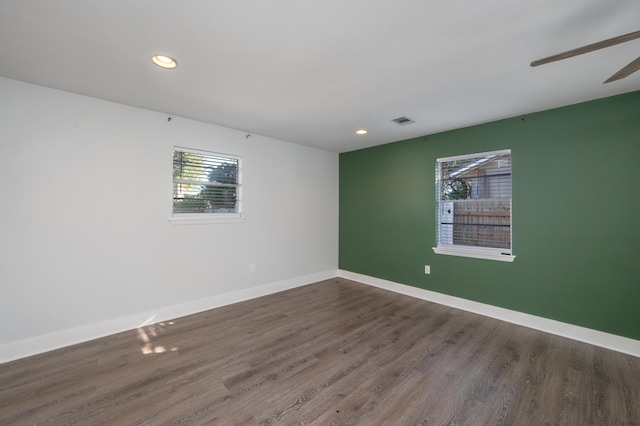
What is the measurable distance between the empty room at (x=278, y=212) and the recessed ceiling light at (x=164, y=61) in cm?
2

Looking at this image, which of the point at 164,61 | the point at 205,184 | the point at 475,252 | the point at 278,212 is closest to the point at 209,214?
the point at 205,184

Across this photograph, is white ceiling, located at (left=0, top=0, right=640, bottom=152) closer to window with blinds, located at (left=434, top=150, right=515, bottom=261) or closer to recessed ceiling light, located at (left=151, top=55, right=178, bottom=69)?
recessed ceiling light, located at (left=151, top=55, right=178, bottom=69)

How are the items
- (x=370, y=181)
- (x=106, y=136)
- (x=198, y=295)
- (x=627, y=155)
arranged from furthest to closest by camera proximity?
(x=370, y=181) < (x=198, y=295) < (x=106, y=136) < (x=627, y=155)

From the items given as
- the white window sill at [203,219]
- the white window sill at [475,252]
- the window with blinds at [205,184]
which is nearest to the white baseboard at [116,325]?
the white window sill at [203,219]

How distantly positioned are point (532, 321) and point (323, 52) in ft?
11.9

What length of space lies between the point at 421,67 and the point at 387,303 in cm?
301

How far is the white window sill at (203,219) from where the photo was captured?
134 inches

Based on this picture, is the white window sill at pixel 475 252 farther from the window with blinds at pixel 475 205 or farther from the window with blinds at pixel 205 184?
the window with blinds at pixel 205 184

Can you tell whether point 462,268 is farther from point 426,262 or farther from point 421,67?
point 421,67

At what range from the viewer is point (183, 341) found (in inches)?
109

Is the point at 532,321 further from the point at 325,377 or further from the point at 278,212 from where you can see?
the point at 278,212

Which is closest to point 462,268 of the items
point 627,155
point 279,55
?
point 627,155

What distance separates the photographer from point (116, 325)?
293 cm

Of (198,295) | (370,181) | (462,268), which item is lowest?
(198,295)
